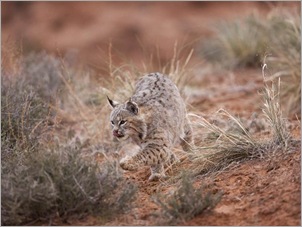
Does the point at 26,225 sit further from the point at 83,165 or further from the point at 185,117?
the point at 185,117

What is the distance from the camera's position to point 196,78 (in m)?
14.3

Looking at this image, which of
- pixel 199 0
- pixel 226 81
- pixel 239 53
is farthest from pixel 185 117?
pixel 199 0

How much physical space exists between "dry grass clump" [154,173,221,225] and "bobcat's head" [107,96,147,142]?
1.46 meters

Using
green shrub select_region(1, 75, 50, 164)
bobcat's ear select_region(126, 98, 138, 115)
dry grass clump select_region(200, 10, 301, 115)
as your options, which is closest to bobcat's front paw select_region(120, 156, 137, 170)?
bobcat's ear select_region(126, 98, 138, 115)

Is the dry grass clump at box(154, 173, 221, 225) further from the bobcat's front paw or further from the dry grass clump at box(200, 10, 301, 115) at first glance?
the dry grass clump at box(200, 10, 301, 115)

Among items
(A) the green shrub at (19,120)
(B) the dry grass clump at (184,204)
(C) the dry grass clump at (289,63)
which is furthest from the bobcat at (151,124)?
(C) the dry grass clump at (289,63)

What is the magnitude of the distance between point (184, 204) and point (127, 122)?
5.71 feet

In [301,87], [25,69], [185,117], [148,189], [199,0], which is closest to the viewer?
[148,189]

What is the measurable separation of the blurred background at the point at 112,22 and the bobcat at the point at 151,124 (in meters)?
17.9

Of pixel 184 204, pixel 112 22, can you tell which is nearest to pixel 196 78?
pixel 184 204

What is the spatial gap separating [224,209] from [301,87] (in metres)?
4.40

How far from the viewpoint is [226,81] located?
1404cm

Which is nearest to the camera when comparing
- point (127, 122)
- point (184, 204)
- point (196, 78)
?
point (184, 204)

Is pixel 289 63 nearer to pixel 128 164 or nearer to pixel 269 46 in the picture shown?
pixel 269 46
